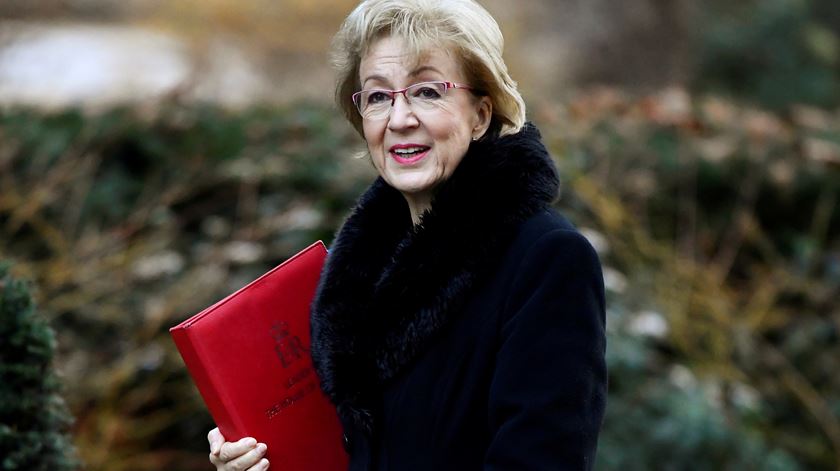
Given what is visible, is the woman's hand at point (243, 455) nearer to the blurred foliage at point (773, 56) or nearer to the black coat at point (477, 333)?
the black coat at point (477, 333)

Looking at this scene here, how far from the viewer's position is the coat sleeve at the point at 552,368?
192cm

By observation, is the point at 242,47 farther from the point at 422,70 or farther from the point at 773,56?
the point at 422,70

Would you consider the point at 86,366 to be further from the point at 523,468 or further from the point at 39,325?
the point at 523,468

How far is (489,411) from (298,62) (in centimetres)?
924

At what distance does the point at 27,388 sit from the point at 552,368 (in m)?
1.45

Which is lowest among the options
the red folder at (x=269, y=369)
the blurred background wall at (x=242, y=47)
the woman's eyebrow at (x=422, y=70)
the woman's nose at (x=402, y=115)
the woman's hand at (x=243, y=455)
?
the woman's hand at (x=243, y=455)

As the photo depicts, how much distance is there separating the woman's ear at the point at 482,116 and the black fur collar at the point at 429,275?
5 centimetres

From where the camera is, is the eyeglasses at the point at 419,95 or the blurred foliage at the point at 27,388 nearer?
the eyeglasses at the point at 419,95

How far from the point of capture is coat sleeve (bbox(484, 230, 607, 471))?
75.7 inches

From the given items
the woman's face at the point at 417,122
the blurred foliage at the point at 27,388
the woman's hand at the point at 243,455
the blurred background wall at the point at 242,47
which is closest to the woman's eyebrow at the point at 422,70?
the woman's face at the point at 417,122

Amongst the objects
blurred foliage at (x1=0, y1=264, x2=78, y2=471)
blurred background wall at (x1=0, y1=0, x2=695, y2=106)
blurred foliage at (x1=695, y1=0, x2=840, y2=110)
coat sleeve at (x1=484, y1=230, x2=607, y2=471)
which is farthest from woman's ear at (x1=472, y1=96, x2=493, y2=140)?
blurred foliage at (x1=695, y1=0, x2=840, y2=110)

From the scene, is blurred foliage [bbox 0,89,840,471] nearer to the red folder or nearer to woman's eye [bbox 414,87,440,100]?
the red folder

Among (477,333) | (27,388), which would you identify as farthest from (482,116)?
(27,388)

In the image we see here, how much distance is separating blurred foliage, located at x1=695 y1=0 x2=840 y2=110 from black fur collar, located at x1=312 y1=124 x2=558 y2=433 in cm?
1199
